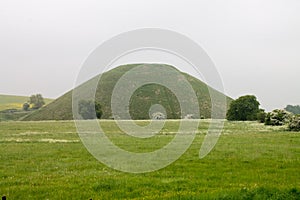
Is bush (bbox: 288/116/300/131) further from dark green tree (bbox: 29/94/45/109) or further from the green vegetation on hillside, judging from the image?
dark green tree (bbox: 29/94/45/109)

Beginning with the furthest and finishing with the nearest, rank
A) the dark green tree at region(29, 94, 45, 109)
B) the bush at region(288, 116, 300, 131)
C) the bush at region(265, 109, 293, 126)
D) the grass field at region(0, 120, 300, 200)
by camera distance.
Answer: the dark green tree at region(29, 94, 45, 109) → the bush at region(265, 109, 293, 126) → the bush at region(288, 116, 300, 131) → the grass field at region(0, 120, 300, 200)

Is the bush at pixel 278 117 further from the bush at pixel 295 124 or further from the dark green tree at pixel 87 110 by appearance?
the dark green tree at pixel 87 110

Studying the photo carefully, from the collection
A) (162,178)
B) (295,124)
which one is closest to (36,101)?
(295,124)

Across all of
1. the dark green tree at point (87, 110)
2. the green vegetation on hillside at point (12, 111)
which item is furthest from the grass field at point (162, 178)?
the green vegetation on hillside at point (12, 111)

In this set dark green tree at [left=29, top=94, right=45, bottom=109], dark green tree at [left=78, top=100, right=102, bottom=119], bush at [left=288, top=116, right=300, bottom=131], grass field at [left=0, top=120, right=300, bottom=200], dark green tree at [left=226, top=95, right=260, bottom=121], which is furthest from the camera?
dark green tree at [left=29, top=94, right=45, bottom=109]

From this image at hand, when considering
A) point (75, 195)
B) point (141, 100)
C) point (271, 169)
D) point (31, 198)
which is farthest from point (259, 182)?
point (141, 100)

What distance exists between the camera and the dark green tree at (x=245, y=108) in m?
89.7

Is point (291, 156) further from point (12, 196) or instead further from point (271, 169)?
point (12, 196)

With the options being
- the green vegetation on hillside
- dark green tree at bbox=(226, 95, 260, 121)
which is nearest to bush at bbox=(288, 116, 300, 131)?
dark green tree at bbox=(226, 95, 260, 121)

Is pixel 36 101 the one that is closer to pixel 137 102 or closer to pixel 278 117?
pixel 137 102

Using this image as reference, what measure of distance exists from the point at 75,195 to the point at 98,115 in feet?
307

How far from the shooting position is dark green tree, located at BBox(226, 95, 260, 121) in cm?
8969

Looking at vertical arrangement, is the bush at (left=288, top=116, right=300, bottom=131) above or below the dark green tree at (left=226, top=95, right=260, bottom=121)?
below

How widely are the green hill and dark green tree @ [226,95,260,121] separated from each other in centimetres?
2922
